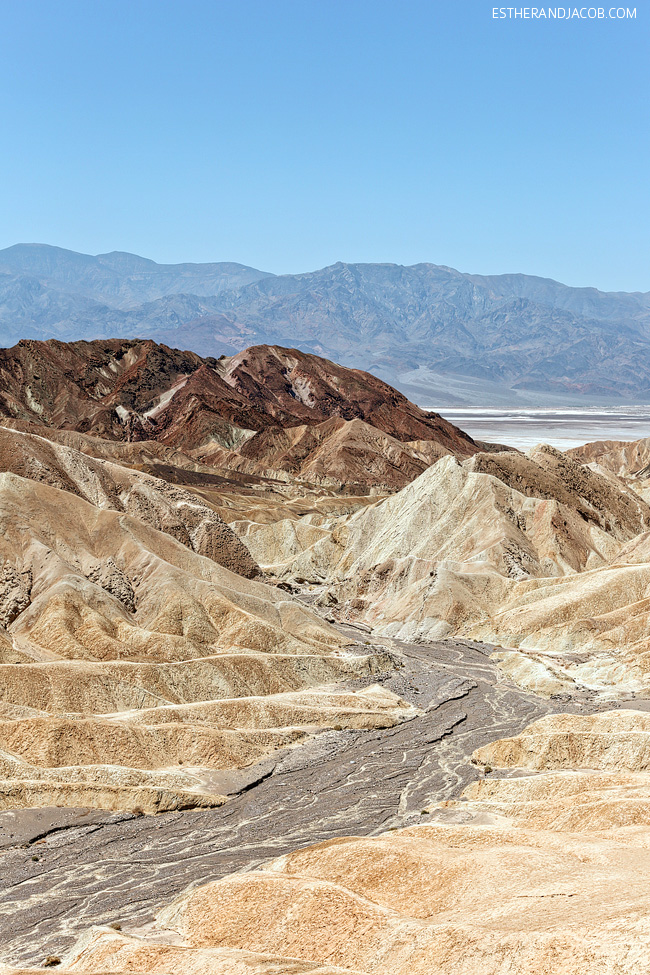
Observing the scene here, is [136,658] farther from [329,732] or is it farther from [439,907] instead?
[439,907]

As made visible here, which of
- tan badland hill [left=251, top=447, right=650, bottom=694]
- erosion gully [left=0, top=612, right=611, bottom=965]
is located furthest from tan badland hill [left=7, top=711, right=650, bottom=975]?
tan badland hill [left=251, top=447, right=650, bottom=694]

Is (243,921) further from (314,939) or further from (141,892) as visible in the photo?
(141,892)

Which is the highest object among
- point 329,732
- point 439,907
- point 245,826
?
point 439,907

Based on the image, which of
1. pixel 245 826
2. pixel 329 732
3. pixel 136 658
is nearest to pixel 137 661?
pixel 136 658

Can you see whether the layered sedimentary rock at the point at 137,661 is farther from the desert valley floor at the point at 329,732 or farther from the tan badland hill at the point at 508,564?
the tan badland hill at the point at 508,564

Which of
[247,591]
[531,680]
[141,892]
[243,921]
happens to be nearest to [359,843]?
[243,921]

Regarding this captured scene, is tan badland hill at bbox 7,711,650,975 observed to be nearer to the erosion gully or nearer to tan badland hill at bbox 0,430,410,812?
the erosion gully

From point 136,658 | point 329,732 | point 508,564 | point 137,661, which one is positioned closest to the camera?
point 329,732
